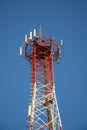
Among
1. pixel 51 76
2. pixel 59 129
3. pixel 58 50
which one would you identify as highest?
pixel 58 50

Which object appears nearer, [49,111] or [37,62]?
[49,111]

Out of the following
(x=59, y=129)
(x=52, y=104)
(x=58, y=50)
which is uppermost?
(x=58, y=50)

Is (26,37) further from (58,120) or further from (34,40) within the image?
(58,120)

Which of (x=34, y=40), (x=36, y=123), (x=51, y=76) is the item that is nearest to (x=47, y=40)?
(x=34, y=40)

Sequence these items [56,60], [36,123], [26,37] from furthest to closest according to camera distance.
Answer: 1. [56,60]
2. [26,37]
3. [36,123]

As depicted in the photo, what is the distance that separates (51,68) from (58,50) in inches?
103

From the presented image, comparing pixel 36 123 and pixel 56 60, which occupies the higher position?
pixel 56 60

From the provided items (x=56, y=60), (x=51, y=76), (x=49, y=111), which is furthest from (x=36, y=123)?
(x=56, y=60)

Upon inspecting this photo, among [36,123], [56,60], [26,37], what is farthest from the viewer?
[56,60]

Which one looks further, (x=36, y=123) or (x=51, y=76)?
(x=51, y=76)

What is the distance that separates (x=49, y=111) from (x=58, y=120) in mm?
1415

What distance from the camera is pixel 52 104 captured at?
3847cm

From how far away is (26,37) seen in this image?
4006cm

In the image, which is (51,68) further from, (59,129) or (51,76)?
(59,129)
